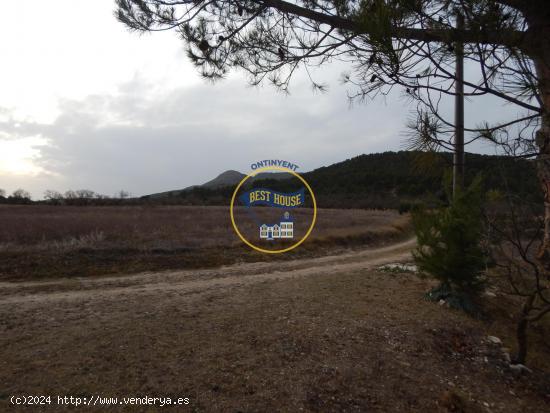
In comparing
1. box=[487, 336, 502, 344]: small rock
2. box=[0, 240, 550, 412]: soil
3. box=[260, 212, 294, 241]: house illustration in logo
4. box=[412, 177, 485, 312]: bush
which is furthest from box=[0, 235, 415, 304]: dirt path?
box=[487, 336, 502, 344]: small rock

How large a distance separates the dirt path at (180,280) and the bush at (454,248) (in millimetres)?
2665

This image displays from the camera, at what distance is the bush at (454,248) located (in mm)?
5414

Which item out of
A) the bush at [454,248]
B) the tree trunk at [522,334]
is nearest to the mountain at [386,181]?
the bush at [454,248]

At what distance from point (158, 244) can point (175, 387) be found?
8031 millimetres

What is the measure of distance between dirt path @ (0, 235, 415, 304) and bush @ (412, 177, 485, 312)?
2665 mm

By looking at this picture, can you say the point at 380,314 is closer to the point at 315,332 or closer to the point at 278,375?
the point at 315,332

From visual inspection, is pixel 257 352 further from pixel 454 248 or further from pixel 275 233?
pixel 275 233

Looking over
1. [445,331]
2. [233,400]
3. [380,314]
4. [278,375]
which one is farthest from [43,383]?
[445,331]

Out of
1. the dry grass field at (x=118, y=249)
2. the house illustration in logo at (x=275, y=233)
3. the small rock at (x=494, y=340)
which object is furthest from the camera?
the house illustration in logo at (x=275, y=233)

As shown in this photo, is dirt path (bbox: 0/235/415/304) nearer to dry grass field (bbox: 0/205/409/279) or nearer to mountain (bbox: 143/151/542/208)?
dry grass field (bbox: 0/205/409/279)

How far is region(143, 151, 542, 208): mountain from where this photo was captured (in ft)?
9.89

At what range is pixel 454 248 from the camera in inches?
219

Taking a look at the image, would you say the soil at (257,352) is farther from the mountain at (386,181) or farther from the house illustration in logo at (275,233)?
the house illustration in logo at (275,233)

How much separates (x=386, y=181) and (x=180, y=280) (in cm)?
5239
